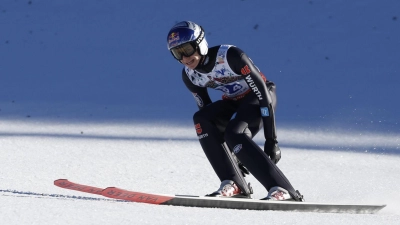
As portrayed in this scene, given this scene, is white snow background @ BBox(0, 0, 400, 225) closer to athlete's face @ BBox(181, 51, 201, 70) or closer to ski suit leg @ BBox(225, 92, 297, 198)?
ski suit leg @ BBox(225, 92, 297, 198)

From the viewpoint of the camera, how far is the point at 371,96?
378 inches

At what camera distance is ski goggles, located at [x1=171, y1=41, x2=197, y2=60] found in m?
4.87

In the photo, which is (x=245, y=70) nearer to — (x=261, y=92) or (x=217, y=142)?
(x=261, y=92)

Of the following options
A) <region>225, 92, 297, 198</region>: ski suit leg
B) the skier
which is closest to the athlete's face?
the skier

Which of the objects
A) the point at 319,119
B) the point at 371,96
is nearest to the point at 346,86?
the point at 371,96

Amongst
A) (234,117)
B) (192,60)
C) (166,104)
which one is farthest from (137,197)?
(166,104)

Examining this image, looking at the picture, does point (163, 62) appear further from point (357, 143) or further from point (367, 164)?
point (367, 164)

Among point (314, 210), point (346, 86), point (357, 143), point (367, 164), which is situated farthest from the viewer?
point (346, 86)

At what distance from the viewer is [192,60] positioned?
16.3ft

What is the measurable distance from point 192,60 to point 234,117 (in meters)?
0.44

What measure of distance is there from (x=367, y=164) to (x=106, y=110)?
329cm

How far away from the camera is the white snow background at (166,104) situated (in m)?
5.30

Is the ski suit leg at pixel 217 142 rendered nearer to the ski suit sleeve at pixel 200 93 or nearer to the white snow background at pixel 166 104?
the ski suit sleeve at pixel 200 93

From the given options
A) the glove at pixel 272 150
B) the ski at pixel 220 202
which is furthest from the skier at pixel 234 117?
the ski at pixel 220 202
